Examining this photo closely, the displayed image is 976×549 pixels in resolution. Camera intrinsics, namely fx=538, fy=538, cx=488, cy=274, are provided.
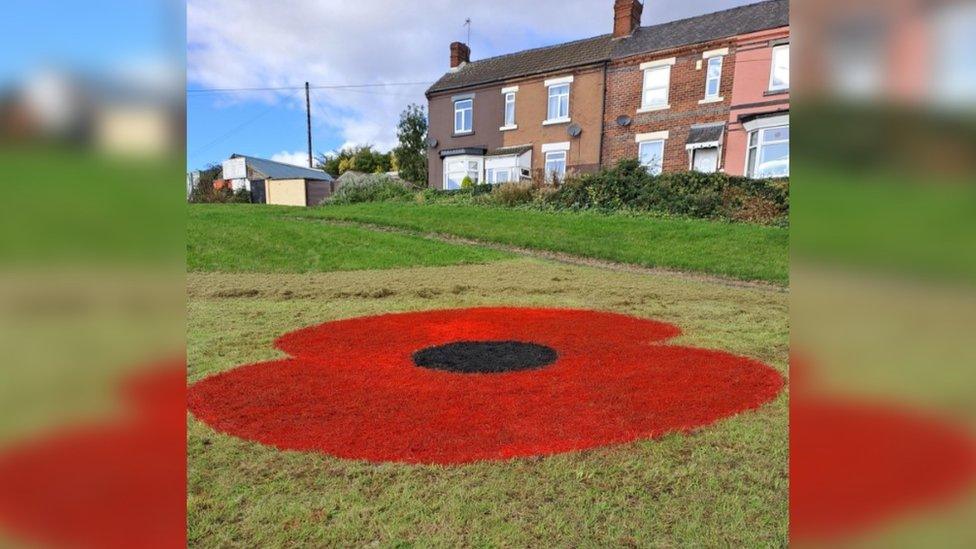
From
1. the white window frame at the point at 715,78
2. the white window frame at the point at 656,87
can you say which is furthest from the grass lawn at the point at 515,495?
the white window frame at the point at 656,87

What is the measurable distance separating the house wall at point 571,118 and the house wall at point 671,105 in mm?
447

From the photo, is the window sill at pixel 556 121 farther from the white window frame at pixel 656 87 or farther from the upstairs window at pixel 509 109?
the white window frame at pixel 656 87

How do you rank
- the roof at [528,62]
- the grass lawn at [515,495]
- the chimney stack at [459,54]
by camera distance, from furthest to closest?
the chimney stack at [459,54]
the roof at [528,62]
the grass lawn at [515,495]

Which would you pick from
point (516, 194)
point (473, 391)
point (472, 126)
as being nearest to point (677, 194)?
point (516, 194)

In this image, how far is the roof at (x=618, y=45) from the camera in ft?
63.1

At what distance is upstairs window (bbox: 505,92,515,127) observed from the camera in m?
24.4

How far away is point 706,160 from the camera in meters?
20.1

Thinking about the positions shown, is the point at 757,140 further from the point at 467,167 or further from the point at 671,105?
the point at 467,167

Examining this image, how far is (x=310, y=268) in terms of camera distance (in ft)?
34.4
